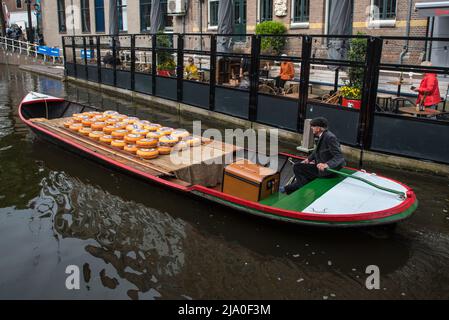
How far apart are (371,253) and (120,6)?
101 ft

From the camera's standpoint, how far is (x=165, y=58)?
16.0 meters

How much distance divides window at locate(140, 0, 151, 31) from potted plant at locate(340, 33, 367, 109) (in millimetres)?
22750

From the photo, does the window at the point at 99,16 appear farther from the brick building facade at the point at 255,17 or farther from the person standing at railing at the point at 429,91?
the person standing at railing at the point at 429,91

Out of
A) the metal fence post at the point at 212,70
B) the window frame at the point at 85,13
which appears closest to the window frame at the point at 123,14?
the window frame at the point at 85,13

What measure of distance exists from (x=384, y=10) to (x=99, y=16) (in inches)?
979

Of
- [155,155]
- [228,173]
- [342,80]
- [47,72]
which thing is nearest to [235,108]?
[342,80]

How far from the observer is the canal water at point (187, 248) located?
5.55m

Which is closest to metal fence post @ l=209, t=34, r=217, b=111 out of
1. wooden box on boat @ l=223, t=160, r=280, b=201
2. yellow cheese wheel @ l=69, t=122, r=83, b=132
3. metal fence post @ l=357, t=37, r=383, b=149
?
yellow cheese wheel @ l=69, t=122, r=83, b=132

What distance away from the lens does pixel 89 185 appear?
357 inches

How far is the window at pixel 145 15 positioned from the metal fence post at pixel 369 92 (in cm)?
2348

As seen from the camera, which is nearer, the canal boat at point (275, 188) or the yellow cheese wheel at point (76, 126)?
the canal boat at point (275, 188)

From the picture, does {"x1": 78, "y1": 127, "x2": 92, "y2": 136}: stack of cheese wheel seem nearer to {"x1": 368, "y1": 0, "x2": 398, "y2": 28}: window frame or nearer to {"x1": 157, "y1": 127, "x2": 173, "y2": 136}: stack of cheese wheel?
{"x1": 157, "y1": 127, "x2": 173, "y2": 136}: stack of cheese wheel
